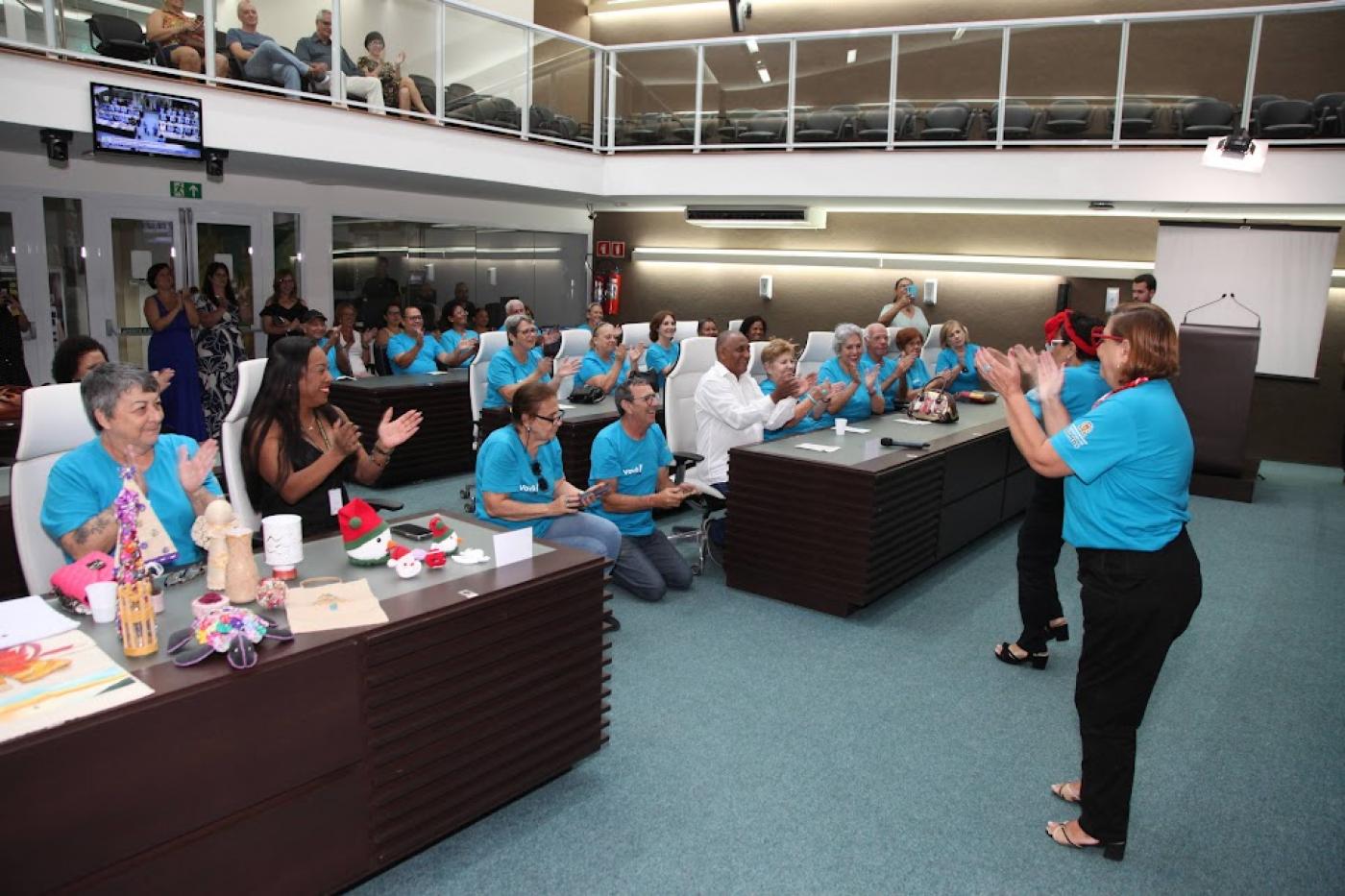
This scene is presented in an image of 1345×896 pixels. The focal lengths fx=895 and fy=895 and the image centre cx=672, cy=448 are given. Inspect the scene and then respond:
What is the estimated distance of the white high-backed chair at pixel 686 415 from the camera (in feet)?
18.1

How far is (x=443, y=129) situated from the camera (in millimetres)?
8328

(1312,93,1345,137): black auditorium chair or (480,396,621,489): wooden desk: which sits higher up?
(1312,93,1345,137): black auditorium chair

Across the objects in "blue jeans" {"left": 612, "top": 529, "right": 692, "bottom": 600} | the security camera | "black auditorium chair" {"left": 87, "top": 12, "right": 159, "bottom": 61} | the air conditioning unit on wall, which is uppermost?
"black auditorium chair" {"left": 87, "top": 12, "right": 159, "bottom": 61}

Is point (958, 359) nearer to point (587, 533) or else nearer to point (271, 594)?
point (587, 533)

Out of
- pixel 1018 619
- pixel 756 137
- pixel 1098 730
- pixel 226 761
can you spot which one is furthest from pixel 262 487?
pixel 756 137

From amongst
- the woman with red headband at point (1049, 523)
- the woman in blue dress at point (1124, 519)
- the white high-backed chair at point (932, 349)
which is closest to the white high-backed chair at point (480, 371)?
the woman with red headband at point (1049, 523)

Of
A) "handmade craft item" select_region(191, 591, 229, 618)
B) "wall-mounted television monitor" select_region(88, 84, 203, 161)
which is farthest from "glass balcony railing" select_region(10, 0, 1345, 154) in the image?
"handmade craft item" select_region(191, 591, 229, 618)

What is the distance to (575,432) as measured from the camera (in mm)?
6059

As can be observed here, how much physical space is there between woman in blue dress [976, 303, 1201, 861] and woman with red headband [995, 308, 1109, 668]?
40.5 inches

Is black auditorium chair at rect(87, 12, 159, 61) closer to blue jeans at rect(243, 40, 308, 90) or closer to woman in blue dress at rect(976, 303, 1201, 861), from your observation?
blue jeans at rect(243, 40, 308, 90)

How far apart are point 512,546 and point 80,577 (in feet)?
3.75

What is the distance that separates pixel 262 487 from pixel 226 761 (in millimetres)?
1627

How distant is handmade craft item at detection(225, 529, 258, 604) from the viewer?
7.73 feet

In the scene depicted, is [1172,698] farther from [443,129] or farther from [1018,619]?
[443,129]
